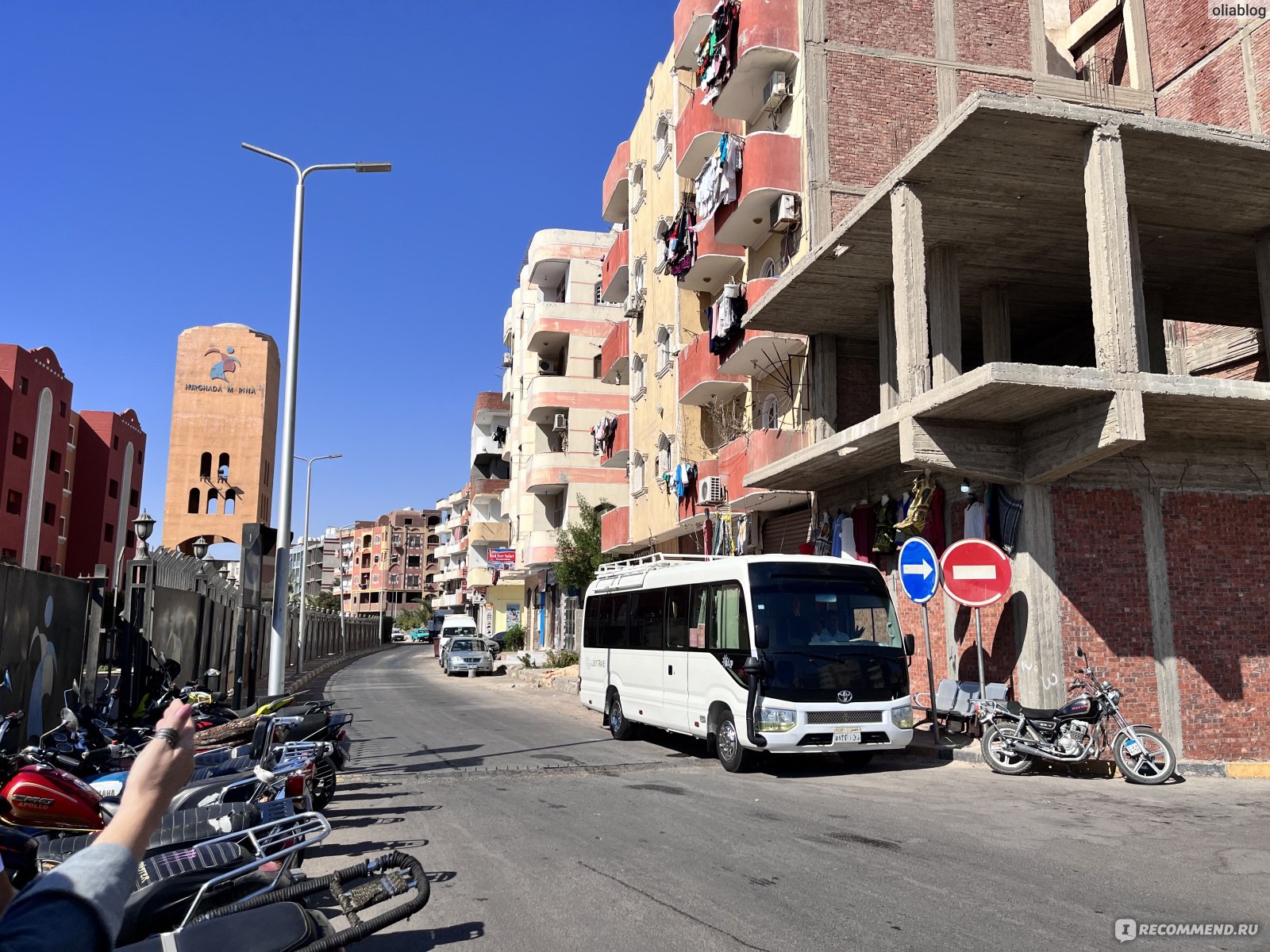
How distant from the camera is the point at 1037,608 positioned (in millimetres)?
13570

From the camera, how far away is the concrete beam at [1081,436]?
1204 cm

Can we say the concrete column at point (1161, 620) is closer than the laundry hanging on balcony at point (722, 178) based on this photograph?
Yes

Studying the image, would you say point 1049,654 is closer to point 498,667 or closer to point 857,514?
point 857,514

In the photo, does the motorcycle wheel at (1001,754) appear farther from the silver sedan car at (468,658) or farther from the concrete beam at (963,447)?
the silver sedan car at (468,658)

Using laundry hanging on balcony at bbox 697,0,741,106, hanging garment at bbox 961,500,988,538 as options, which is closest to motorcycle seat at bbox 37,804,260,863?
hanging garment at bbox 961,500,988,538

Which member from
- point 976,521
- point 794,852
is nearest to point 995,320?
point 976,521

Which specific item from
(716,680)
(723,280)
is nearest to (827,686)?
(716,680)

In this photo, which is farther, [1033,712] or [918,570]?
[918,570]

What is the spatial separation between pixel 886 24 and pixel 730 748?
17978 mm

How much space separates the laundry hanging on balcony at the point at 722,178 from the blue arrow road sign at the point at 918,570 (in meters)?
12.0

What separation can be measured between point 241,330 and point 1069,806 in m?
61.3

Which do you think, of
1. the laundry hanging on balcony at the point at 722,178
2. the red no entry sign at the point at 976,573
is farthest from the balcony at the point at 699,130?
the red no entry sign at the point at 976,573

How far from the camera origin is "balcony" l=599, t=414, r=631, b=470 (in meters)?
36.5

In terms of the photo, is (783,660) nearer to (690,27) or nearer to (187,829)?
(187,829)
